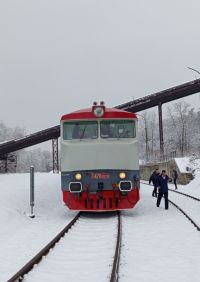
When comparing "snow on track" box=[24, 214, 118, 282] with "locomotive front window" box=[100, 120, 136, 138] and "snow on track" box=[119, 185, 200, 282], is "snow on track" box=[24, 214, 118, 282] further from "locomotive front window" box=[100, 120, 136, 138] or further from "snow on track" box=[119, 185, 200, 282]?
"locomotive front window" box=[100, 120, 136, 138]

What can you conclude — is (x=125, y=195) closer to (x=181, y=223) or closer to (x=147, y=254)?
(x=181, y=223)

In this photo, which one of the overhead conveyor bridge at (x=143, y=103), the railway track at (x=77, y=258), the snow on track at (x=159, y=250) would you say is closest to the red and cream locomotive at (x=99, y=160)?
the snow on track at (x=159, y=250)

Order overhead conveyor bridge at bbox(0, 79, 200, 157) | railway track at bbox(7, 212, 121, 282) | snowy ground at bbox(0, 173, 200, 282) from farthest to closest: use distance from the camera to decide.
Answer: overhead conveyor bridge at bbox(0, 79, 200, 157)
snowy ground at bbox(0, 173, 200, 282)
railway track at bbox(7, 212, 121, 282)

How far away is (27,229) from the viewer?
11.8 m

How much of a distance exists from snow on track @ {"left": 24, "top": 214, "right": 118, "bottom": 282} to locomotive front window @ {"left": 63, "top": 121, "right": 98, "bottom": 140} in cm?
349

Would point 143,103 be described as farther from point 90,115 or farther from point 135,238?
point 135,238

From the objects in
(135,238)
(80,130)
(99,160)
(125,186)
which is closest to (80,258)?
(135,238)

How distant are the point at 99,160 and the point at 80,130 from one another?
125 centimetres

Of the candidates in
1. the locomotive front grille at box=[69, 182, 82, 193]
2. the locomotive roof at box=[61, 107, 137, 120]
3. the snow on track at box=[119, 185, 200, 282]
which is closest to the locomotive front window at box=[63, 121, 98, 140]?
the locomotive roof at box=[61, 107, 137, 120]

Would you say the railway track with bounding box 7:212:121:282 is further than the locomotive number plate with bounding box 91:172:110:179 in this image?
No

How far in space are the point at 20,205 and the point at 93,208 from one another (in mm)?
3253

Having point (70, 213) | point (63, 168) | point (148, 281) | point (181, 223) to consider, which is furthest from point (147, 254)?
point (70, 213)

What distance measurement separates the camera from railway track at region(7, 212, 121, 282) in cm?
672

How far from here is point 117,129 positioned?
47.6 feet
